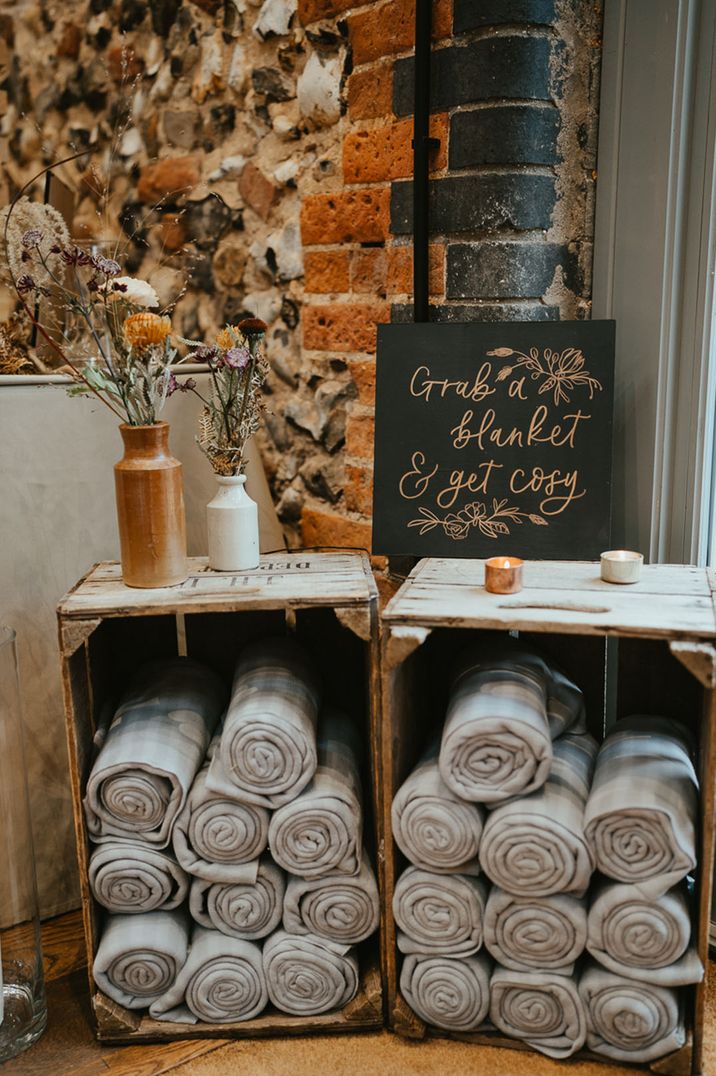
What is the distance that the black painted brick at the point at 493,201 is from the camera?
5.62 feet

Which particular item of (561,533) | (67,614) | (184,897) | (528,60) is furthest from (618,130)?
(184,897)

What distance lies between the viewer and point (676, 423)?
1.76m

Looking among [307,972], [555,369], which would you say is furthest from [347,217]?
[307,972]

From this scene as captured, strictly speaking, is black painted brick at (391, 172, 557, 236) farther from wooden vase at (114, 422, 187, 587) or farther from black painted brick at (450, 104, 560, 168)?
wooden vase at (114, 422, 187, 587)

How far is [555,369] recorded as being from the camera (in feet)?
5.63

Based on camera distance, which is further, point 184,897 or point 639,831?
point 184,897

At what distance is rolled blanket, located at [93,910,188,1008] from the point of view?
162cm

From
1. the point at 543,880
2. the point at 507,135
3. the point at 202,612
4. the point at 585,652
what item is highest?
the point at 507,135

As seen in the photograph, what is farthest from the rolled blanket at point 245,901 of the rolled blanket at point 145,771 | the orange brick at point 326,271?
the orange brick at point 326,271

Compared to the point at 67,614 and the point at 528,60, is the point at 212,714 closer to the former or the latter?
the point at 67,614

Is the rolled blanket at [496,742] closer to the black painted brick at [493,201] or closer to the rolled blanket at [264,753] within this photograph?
the rolled blanket at [264,753]

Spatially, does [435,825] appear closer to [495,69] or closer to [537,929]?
[537,929]

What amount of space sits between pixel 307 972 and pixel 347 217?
1.38m

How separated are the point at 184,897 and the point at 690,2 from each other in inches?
65.3
